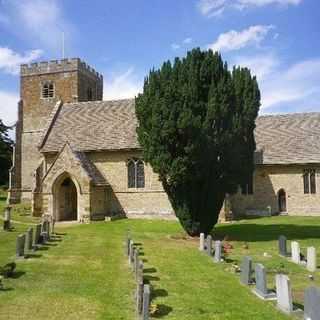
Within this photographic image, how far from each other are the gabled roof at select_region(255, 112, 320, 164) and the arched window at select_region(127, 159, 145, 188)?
32.4 feet

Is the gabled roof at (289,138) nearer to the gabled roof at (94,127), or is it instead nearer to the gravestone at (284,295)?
the gabled roof at (94,127)

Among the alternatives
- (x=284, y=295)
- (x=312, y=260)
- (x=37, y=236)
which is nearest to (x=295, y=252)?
(x=312, y=260)

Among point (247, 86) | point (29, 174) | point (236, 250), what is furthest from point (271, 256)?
point (29, 174)

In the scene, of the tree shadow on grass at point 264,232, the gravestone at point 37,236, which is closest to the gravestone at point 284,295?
the tree shadow on grass at point 264,232

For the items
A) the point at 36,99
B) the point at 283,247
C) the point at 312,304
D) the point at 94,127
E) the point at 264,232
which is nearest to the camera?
the point at 312,304

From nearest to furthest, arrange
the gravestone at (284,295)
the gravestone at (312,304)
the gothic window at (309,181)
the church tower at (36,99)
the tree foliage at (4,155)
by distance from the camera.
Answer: the gravestone at (312,304)
the gravestone at (284,295)
the gothic window at (309,181)
the church tower at (36,99)
the tree foliage at (4,155)

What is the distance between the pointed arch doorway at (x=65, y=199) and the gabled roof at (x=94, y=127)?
9.51 ft

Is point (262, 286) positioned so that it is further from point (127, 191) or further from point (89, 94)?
point (89, 94)

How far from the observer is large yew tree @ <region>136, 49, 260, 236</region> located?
76.7 feet

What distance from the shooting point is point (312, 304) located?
1013 centimetres

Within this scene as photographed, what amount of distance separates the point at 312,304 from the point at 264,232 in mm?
17719

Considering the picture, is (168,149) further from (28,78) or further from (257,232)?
(28,78)

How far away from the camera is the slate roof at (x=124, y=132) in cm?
3725

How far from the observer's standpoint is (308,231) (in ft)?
90.7
